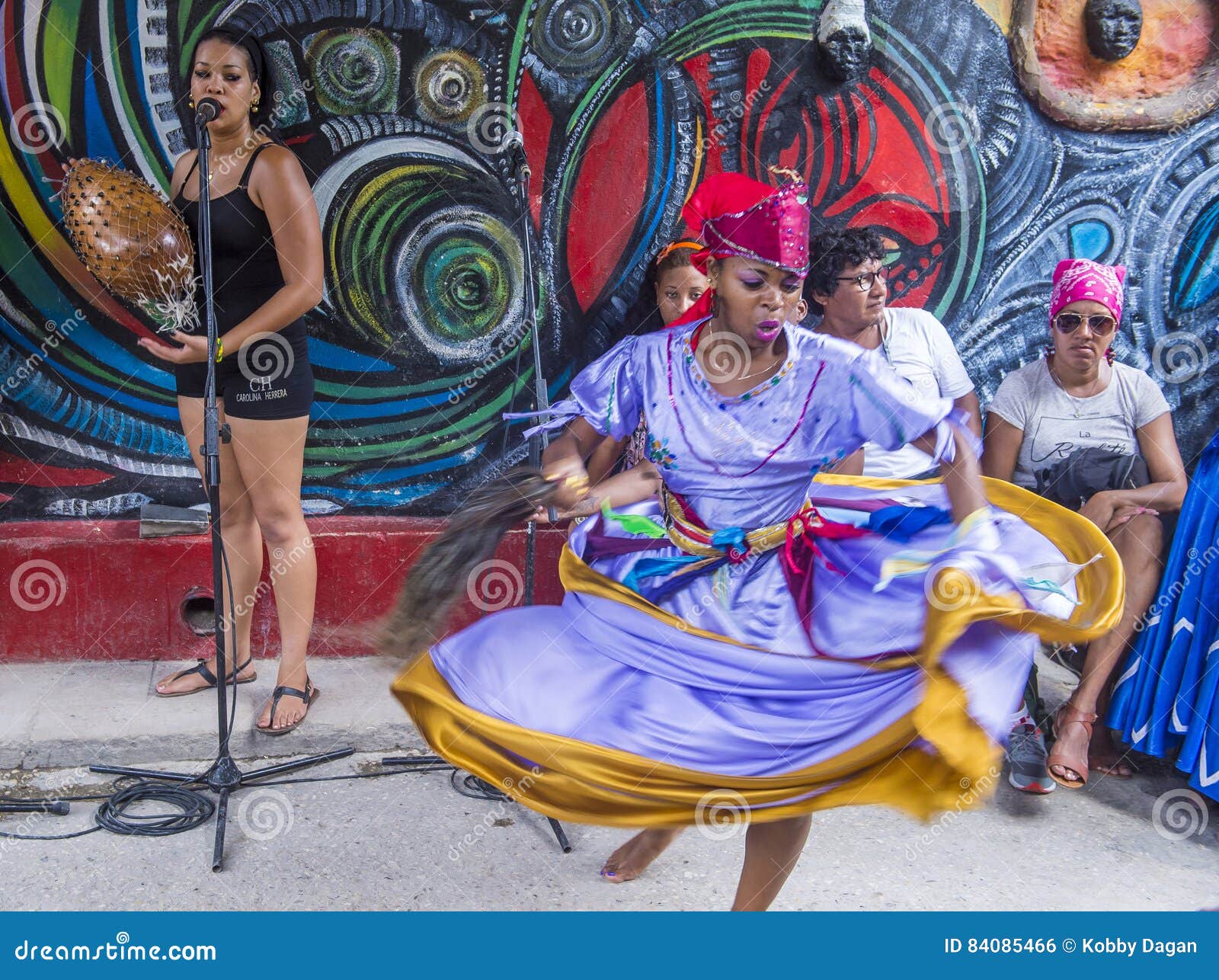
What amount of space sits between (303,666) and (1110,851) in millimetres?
2797

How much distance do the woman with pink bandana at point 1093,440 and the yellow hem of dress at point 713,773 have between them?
1.86 metres

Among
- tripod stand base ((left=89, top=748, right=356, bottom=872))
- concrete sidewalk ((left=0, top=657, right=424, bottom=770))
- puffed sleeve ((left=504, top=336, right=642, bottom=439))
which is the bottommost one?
concrete sidewalk ((left=0, top=657, right=424, bottom=770))

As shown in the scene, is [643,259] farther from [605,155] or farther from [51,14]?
[51,14]

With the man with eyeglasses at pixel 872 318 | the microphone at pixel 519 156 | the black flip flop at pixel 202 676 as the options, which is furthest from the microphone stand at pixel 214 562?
the man with eyeglasses at pixel 872 318

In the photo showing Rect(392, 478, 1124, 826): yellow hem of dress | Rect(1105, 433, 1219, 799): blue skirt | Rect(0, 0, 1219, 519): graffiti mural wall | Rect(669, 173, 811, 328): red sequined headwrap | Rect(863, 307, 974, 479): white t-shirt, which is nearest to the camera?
Rect(392, 478, 1124, 826): yellow hem of dress

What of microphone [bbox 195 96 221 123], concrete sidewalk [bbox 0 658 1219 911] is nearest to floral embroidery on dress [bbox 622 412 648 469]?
concrete sidewalk [bbox 0 658 1219 911]

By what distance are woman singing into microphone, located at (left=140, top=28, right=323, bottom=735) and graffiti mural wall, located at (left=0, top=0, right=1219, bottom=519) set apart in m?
0.75

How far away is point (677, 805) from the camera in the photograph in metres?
2.54

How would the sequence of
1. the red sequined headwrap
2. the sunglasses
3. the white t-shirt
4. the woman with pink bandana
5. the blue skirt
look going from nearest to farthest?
1. the red sequined headwrap
2. the blue skirt
3. the woman with pink bandana
4. the sunglasses
5. the white t-shirt

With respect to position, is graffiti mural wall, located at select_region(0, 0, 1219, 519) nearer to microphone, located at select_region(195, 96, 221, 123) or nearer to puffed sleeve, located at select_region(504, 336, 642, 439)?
microphone, located at select_region(195, 96, 221, 123)

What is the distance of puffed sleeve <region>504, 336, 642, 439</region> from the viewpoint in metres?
2.94

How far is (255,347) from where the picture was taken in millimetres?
4273

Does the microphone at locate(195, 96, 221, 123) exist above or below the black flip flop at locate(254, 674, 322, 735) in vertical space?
above

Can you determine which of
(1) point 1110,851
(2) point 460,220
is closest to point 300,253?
(2) point 460,220
